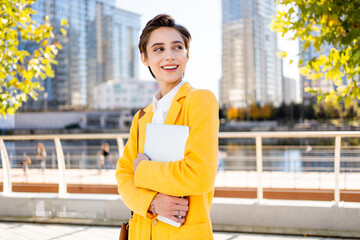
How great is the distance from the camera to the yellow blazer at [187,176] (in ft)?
3.58

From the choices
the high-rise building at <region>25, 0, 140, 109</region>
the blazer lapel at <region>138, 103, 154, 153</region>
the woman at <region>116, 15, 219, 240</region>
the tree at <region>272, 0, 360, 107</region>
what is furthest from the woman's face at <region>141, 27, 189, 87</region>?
the high-rise building at <region>25, 0, 140, 109</region>

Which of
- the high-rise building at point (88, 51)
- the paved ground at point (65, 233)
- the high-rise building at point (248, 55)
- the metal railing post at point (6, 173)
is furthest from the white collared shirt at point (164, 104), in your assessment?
the high-rise building at point (248, 55)

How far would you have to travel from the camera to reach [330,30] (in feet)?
9.77

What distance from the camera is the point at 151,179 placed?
1.13m

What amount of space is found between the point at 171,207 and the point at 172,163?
0.17 metres

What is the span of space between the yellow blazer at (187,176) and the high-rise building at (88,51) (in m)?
77.7

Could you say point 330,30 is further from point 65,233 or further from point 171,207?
point 65,233

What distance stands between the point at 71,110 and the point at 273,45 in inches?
2602

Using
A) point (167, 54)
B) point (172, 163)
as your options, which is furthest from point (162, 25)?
point (172, 163)

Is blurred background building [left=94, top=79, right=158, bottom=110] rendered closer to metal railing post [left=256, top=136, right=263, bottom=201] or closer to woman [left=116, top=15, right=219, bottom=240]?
metal railing post [left=256, top=136, right=263, bottom=201]

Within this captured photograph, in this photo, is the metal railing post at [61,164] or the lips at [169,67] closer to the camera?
the lips at [169,67]

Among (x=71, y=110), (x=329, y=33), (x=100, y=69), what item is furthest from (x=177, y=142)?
(x=100, y=69)

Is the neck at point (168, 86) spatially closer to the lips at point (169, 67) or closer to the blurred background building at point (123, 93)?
→ the lips at point (169, 67)

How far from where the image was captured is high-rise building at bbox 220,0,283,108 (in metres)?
90.9
